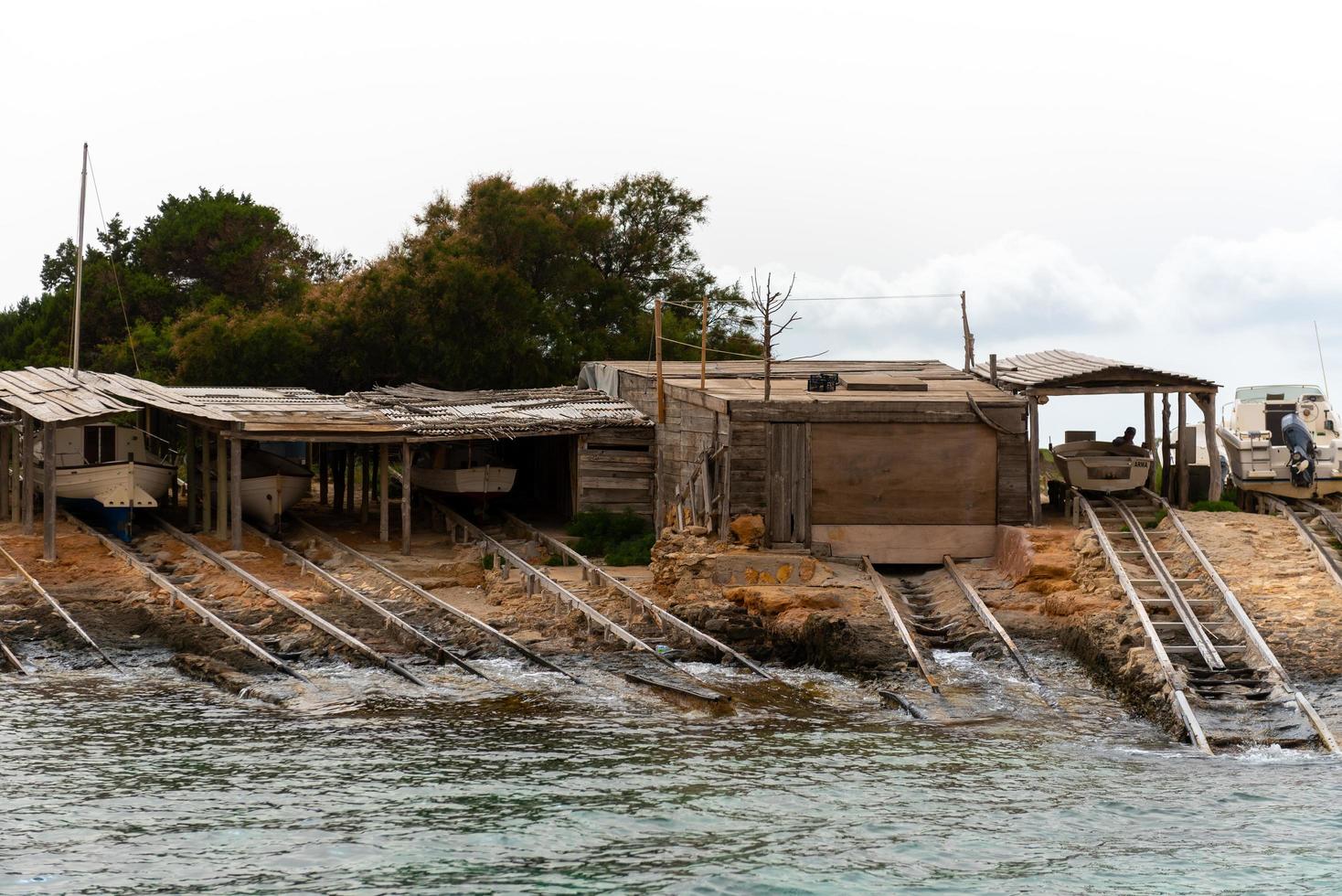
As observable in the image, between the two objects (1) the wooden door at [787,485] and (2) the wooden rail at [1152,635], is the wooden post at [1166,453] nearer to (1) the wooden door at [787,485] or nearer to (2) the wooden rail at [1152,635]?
(2) the wooden rail at [1152,635]

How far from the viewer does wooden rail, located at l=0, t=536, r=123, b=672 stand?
21109 millimetres

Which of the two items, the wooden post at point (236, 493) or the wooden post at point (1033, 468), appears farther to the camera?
the wooden post at point (236, 493)

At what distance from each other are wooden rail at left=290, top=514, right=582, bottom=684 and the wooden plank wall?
4528 mm

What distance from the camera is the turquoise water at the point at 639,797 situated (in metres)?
12.4

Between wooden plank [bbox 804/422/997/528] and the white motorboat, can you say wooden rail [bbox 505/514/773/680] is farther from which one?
the white motorboat

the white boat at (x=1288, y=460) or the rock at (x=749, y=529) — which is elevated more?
the white boat at (x=1288, y=460)

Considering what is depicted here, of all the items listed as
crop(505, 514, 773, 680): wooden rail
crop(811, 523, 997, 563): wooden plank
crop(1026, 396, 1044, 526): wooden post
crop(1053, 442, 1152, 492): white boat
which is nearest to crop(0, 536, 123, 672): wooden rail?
crop(505, 514, 773, 680): wooden rail

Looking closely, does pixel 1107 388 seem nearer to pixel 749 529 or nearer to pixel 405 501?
pixel 749 529

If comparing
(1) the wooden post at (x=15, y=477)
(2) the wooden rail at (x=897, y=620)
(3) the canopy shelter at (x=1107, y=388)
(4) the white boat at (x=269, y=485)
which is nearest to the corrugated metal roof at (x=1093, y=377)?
(3) the canopy shelter at (x=1107, y=388)

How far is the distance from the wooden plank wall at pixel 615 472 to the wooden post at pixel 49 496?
9.36 metres

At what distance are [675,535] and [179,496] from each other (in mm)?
18456

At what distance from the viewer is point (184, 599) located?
23.3m

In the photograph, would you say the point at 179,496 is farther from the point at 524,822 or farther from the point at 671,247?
the point at 524,822

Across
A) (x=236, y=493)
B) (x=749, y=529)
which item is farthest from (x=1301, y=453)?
(x=236, y=493)
